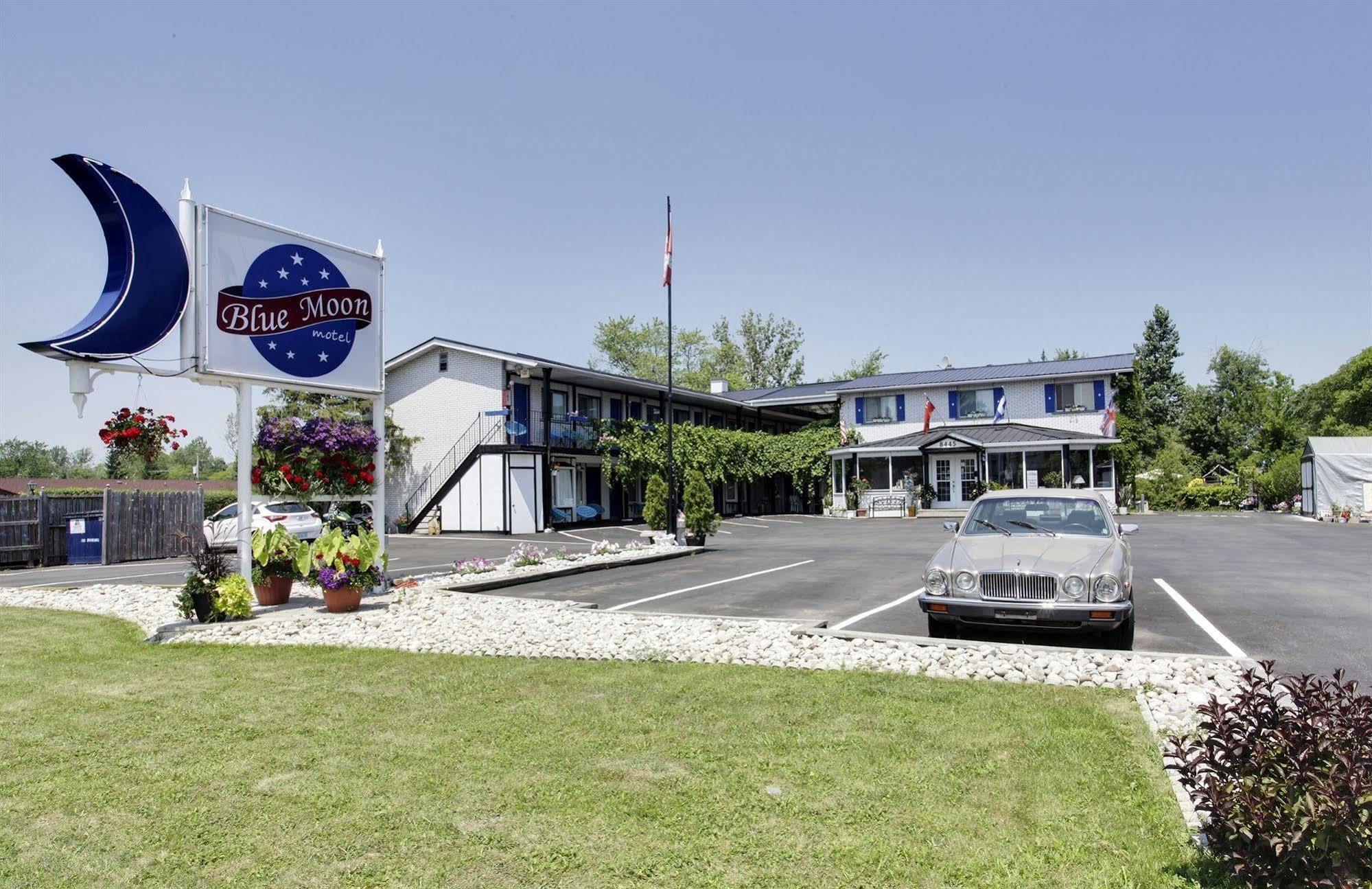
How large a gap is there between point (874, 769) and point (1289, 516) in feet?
127

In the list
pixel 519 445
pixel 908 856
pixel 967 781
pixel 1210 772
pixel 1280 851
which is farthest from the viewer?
pixel 519 445

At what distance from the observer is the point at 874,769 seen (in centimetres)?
438

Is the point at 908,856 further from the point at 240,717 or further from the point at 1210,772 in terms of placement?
the point at 240,717

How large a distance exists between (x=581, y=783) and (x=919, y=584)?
9.35 meters

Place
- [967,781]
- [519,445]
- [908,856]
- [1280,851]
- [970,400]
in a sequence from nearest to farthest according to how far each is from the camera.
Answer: [1280,851], [908,856], [967,781], [519,445], [970,400]

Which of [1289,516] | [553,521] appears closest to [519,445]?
[553,521]

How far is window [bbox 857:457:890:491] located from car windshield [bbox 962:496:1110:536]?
106 ft

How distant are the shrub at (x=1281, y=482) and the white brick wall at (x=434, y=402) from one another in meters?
37.2

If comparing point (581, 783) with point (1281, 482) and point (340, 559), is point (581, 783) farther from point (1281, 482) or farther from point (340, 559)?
point (1281, 482)

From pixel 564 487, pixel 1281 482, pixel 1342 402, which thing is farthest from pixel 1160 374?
pixel 564 487

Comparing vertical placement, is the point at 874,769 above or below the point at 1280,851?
below

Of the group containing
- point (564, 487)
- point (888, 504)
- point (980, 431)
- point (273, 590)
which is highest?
point (980, 431)

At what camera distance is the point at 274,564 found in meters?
10.8

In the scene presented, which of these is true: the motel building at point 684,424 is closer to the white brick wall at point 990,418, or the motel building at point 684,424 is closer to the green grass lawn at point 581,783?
the white brick wall at point 990,418
